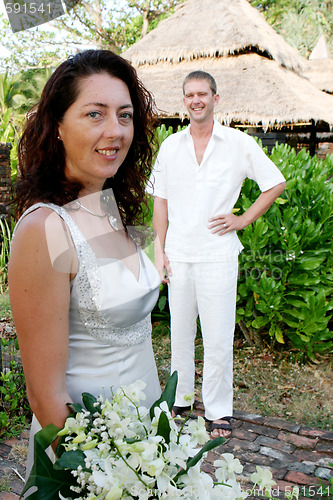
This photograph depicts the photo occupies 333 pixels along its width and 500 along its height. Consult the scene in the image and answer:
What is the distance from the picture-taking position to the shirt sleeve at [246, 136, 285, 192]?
11.4ft

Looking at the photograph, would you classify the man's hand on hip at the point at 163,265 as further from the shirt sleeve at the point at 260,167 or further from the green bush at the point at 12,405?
the green bush at the point at 12,405

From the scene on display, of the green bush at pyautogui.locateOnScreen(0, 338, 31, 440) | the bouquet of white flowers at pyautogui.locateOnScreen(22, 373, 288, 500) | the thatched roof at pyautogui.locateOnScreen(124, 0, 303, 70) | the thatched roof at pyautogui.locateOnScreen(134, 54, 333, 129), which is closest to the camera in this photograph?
the bouquet of white flowers at pyautogui.locateOnScreen(22, 373, 288, 500)

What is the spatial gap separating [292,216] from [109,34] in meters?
22.1

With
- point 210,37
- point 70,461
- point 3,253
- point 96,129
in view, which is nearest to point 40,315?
point 70,461

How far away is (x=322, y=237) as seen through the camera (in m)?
4.55

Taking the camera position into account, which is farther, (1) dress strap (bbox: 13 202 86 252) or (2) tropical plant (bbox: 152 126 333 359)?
(2) tropical plant (bbox: 152 126 333 359)

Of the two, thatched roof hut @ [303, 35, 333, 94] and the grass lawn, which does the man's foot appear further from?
thatched roof hut @ [303, 35, 333, 94]

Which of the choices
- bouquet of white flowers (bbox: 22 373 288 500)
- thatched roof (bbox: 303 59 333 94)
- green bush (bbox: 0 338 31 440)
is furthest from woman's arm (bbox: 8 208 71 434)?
thatched roof (bbox: 303 59 333 94)

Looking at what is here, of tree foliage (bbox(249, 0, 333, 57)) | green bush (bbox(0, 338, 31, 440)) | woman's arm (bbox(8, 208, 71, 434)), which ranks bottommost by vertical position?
green bush (bbox(0, 338, 31, 440))

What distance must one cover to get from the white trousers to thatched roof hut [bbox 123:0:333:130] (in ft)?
28.7

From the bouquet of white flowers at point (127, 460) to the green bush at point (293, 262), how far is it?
3.37 metres

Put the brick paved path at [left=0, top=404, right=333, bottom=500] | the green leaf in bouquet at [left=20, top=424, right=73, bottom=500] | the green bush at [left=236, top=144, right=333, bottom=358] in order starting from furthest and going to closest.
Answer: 1. the green bush at [left=236, top=144, right=333, bottom=358]
2. the brick paved path at [left=0, top=404, right=333, bottom=500]
3. the green leaf in bouquet at [left=20, top=424, right=73, bottom=500]

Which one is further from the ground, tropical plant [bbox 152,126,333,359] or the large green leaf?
the large green leaf

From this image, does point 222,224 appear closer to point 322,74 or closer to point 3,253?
point 3,253
